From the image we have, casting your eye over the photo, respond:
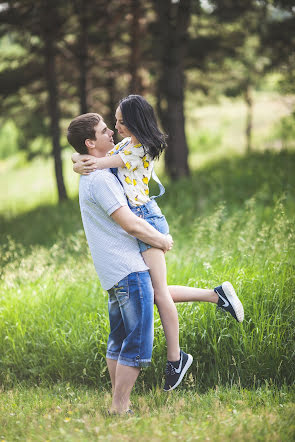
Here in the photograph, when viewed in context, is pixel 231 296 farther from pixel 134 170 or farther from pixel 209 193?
pixel 209 193

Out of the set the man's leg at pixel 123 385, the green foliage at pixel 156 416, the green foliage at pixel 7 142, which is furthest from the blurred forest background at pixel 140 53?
the green foliage at pixel 7 142

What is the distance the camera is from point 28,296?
5.50m

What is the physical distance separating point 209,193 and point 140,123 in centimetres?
693

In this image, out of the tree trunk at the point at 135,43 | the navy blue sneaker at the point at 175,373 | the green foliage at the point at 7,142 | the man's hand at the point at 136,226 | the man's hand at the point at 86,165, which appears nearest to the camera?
the man's hand at the point at 136,226

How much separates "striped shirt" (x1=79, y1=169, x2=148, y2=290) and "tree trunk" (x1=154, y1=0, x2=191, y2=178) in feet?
28.2

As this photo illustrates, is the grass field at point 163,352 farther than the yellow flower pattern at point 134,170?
No

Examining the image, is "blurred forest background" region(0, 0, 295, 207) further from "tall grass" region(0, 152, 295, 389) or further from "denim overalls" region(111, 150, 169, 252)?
"denim overalls" region(111, 150, 169, 252)

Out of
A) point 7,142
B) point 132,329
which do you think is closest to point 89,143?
point 132,329

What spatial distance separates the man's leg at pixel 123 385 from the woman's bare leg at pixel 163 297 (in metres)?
0.33

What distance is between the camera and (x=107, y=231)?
3531 mm

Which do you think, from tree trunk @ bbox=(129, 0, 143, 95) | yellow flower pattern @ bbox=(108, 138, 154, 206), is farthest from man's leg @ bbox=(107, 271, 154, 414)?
tree trunk @ bbox=(129, 0, 143, 95)

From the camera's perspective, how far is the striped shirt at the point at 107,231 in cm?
342

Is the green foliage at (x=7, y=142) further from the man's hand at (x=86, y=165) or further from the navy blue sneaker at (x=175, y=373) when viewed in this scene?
the navy blue sneaker at (x=175, y=373)

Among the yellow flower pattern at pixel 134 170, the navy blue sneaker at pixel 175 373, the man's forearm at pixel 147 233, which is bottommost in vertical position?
the navy blue sneaker at pixel 175 373
